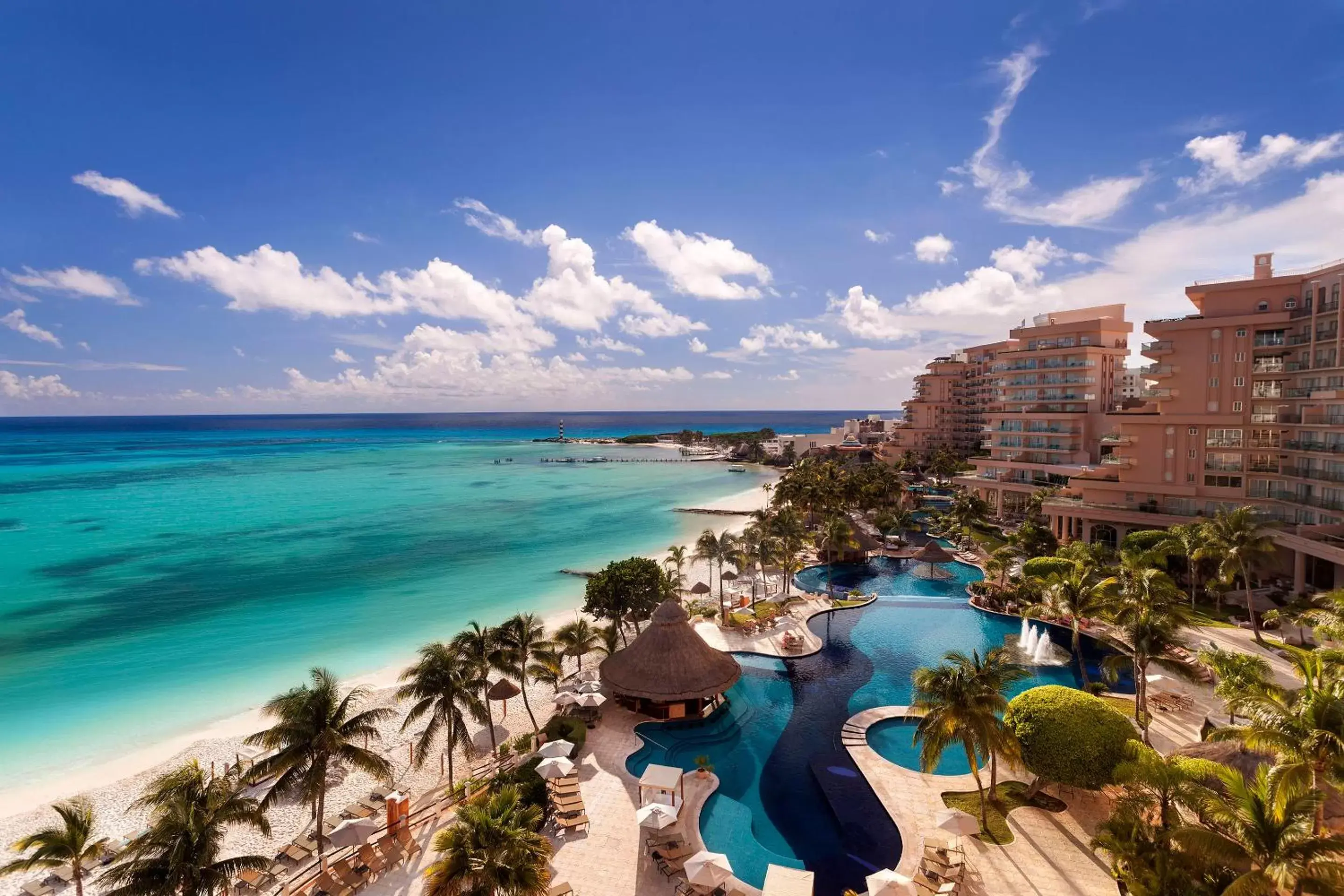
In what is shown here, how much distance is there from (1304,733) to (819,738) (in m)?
14.0

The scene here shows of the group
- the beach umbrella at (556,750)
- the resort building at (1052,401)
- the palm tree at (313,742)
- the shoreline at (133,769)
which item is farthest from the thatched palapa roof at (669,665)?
the resort building at (1052,401)

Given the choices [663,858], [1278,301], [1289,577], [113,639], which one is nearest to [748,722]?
[663,858]

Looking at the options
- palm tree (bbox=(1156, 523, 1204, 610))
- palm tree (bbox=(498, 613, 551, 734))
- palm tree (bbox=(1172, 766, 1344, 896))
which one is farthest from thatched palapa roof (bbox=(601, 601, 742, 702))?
palm tree (bbox=(1156, 523, 1204, 610))

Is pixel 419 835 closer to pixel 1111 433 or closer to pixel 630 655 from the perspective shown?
pixel 630 655

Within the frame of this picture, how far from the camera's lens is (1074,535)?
169 feet

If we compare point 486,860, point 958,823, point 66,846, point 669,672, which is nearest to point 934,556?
point 669,672

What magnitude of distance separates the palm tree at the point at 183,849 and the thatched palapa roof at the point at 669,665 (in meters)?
13.3

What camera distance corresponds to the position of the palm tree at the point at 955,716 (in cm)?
1711

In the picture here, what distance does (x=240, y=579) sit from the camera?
174 feet

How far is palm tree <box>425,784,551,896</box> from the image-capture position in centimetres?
1309

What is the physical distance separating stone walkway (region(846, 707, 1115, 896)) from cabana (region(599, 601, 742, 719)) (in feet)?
21.2

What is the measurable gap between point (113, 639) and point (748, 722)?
4225 cm

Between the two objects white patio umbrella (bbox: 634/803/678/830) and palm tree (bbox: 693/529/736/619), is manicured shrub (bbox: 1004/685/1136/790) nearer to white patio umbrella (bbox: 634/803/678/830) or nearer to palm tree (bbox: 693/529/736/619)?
white patio umbrella (bbox: 634/803/678/830)

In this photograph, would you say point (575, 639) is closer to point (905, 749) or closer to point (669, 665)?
point (669, 665)
